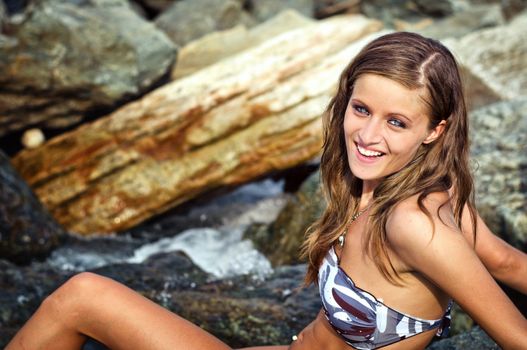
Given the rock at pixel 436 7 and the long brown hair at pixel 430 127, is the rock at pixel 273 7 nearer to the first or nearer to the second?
the rock at pixel 436 7

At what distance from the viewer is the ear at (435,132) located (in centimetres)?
247

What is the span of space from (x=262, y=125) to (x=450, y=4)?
271 inches

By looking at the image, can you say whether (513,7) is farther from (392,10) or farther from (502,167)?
(502,167)

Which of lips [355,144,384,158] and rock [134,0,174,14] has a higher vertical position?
lips [355,144,384,158]

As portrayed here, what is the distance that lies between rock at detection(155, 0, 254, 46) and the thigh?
7.71m

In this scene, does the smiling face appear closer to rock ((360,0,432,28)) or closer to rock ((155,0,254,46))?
rock ((155,0,254,46))

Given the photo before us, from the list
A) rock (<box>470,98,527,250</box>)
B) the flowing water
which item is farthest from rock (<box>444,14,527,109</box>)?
the flowing water

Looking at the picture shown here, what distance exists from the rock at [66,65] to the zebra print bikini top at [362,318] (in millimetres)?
4832

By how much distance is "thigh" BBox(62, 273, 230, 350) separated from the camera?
282 cm

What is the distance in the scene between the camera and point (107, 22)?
734 cm

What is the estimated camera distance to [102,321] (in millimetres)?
2889

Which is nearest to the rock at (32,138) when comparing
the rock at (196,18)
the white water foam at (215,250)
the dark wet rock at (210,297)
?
the white water foam at (215,250)

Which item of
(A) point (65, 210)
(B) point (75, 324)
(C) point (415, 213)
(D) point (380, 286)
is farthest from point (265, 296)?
(A) point (65, 210)

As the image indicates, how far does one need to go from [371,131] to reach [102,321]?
1.31 meters
